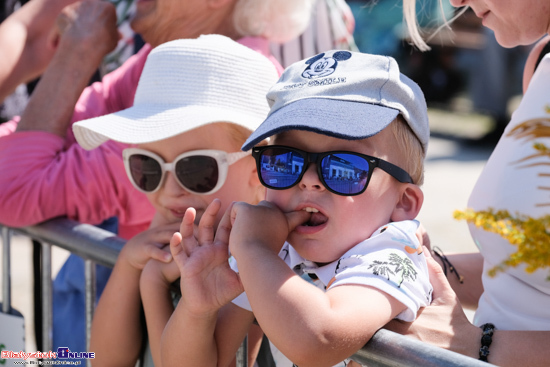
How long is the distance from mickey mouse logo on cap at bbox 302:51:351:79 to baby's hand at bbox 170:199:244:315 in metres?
0.41

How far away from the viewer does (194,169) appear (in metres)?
1.93

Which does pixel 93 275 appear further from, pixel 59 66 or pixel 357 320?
pixel 357 320

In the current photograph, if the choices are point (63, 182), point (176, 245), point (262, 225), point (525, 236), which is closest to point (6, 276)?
point (63, 182)

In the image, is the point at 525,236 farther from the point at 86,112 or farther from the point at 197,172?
the point at 86,112

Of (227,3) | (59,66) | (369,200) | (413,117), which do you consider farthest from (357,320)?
(59,66)

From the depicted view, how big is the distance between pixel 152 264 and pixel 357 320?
781mm

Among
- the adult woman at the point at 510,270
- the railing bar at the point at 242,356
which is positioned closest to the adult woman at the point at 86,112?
the railing bar at the point at 242,356

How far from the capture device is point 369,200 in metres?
1.52

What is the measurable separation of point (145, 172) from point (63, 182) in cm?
51

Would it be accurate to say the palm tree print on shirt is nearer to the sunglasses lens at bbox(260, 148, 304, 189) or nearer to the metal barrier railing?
the metal barrier railing

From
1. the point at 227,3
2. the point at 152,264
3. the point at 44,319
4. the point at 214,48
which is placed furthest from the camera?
the point at 227,3

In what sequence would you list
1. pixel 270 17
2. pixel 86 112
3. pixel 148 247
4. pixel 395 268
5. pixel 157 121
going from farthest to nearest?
pixel 86 112
pixel 270 17
pixel 157 121
pixel 148 247
pixel 395 268

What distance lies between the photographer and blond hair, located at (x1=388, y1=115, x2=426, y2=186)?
5.17 ft

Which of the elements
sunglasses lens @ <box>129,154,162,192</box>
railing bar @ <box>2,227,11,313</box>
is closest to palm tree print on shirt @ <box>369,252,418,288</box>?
sunglasses lens @ <box>129,154,162,192</box>
